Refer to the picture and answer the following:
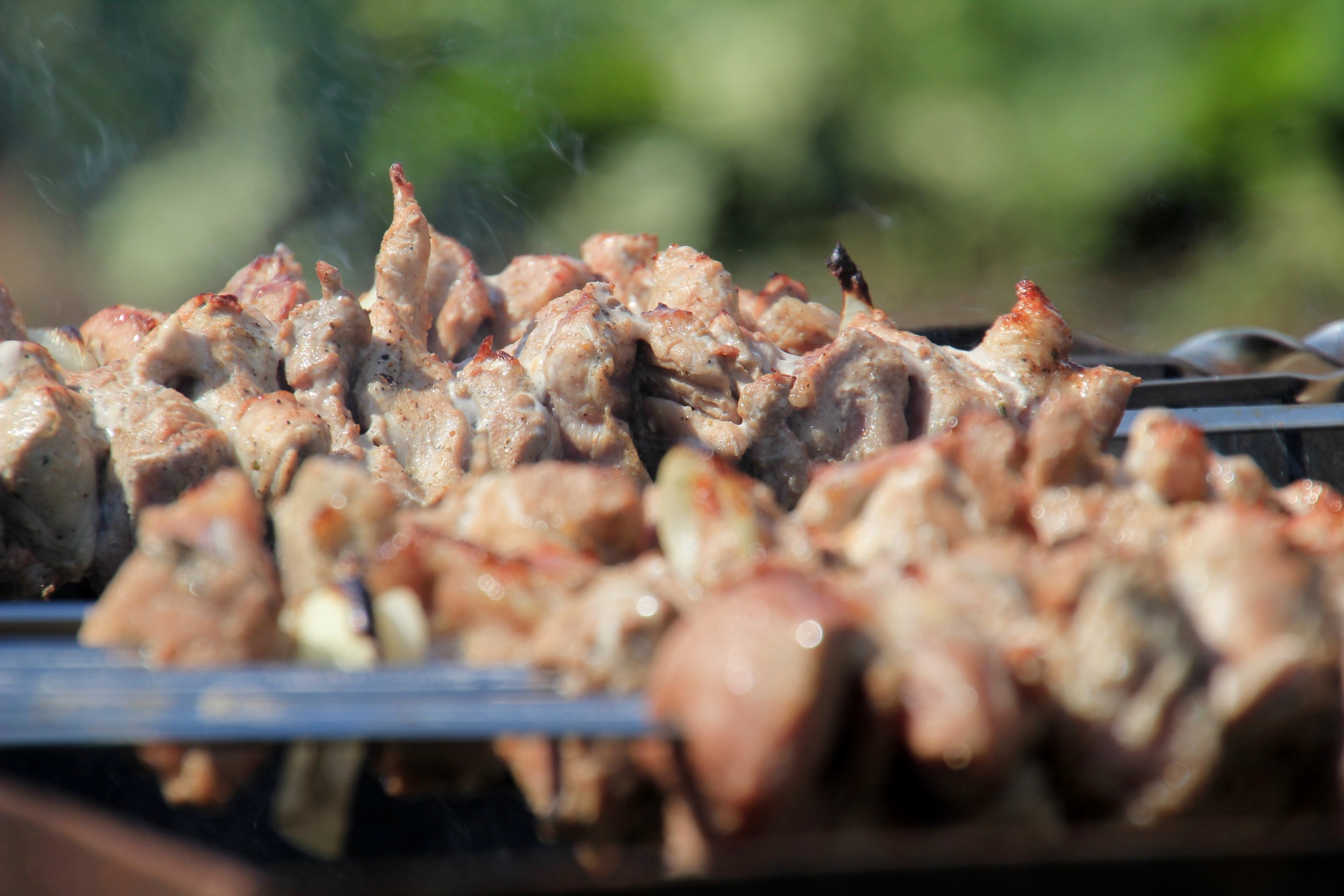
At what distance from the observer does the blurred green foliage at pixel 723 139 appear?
33.7ft

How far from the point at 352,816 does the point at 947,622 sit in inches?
45.0

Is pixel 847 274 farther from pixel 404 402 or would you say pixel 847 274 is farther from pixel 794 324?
pixel 404 402

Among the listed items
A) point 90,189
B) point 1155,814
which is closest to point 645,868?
point 1155,814

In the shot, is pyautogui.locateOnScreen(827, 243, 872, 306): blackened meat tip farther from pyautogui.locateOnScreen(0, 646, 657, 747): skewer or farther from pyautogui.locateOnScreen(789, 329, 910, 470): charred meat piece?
pyautogui.locateOnScreen(0, 646, 657, 747): skewer

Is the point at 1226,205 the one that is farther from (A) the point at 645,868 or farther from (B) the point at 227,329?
(A) the point at 645,868

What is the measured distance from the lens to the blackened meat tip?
311 centimetres

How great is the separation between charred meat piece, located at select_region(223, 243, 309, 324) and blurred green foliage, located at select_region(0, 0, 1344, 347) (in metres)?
6.78

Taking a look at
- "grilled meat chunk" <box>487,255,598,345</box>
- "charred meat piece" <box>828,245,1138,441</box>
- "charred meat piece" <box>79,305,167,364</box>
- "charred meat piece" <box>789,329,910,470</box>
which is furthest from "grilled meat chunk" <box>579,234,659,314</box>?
"charred meat piece" <box>79,305,167,364</box>

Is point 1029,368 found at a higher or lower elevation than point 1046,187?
higher

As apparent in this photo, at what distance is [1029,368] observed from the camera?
281 centimetres

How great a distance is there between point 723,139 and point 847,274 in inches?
295

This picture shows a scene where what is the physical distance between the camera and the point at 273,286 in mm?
2949

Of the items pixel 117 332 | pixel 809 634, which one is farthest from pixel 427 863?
pixel 117 332

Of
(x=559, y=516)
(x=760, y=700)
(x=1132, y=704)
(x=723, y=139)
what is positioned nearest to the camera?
(x=760, y=700)
